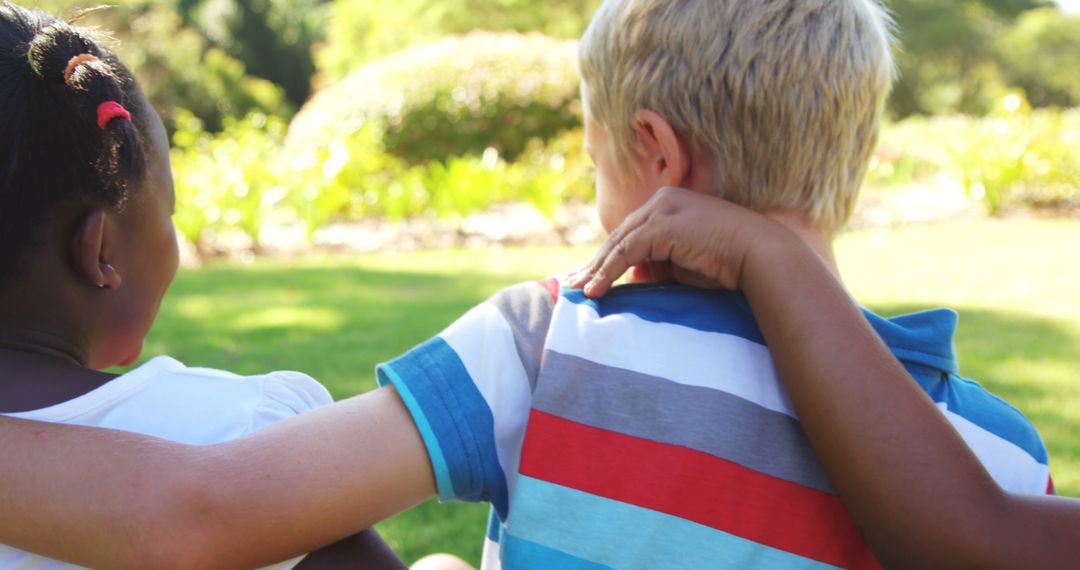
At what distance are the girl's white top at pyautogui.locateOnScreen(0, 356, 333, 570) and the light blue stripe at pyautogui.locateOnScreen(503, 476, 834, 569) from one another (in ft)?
0.99

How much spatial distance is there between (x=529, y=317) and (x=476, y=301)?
168 inches

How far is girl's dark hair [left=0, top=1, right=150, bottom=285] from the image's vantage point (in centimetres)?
129

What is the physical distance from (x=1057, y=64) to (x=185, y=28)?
67.1 feet

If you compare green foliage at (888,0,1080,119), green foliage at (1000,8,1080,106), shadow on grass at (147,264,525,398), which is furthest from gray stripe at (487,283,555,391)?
green foliage at (1000,8,1080,106)

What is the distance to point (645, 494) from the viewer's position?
1.20 m

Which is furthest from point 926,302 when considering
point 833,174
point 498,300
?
point 498,300

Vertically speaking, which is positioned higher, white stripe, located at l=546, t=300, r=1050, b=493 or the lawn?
white stripe, located at l=546, t=300, r=1050, b=493

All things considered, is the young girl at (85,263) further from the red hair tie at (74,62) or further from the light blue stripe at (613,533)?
the light blue stripe at (613,533)

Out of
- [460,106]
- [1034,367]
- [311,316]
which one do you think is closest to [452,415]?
[1034,367]

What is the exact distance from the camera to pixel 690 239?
Answer: 1.34 metres

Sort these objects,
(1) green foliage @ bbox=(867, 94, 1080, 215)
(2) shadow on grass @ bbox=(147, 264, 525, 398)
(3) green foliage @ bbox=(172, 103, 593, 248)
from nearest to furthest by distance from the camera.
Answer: (2) shadow on grass @ bbox=(147, 264, 525, 398)
(3) green foliage @ bbox=(172, 103, 593, 248)
(1) green foliage @ bbox=(867, 94, 1080, 215)

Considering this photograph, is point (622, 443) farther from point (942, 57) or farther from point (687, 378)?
point (942, 57)

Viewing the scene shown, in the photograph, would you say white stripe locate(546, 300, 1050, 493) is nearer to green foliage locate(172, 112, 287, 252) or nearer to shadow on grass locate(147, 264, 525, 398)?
shadow on grass locate(147, 264, 525, 398)

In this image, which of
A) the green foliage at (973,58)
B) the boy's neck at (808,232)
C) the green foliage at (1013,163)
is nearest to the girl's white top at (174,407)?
the boy's neck at (808,232)
